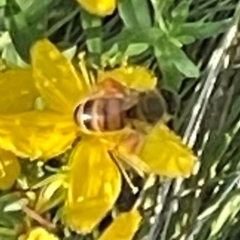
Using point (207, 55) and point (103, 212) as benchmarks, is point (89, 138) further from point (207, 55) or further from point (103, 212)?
point (207, 55)

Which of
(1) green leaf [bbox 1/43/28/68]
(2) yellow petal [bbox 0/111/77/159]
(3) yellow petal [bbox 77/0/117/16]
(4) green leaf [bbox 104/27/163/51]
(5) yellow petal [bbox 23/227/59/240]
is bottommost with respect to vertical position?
(5) yellow petal [bbox 23/227/59/240]

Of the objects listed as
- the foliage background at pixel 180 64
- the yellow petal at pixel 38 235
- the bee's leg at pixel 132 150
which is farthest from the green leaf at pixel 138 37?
the yellow petal at pixel 38 235

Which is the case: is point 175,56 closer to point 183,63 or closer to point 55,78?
point 183,63

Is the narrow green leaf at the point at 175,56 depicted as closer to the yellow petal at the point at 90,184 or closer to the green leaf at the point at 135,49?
the green leaf at the point at 135,49

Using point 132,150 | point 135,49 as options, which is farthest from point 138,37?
point 132,150

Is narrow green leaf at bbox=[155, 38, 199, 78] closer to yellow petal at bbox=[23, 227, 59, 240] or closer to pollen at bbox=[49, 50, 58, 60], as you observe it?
pollen at bbox=[49, 50, 58, 60]

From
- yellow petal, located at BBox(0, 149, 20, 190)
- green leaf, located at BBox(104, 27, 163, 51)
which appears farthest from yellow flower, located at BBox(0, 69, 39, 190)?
green leaf, located at BBox(104, 27, 163, 51)

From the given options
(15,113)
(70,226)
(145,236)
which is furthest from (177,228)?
(15,113)
